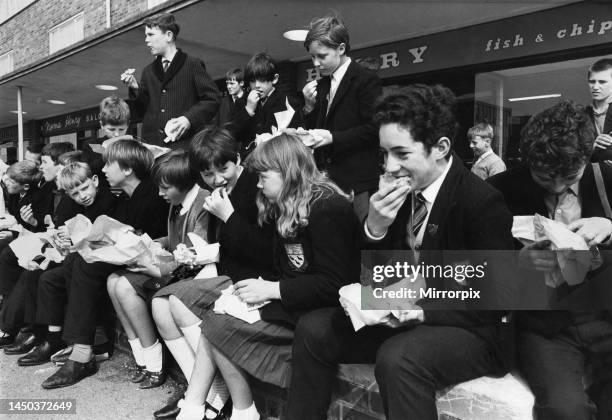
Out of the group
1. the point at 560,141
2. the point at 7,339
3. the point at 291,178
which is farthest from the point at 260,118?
the point at 7,339

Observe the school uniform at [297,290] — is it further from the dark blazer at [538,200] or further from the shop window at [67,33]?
the shop window at [67,33]

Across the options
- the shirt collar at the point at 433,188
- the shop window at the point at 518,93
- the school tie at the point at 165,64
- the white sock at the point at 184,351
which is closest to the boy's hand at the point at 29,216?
the school tie at the point at 165,64

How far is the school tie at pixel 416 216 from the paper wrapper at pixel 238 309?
75 cm

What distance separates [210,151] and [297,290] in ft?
3.59

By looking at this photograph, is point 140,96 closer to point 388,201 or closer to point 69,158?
point 69,158

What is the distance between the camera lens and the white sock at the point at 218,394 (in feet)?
8.55

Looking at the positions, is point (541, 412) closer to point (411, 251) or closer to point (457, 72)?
point (411, 251)

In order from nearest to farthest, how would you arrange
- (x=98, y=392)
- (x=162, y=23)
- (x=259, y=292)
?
(x=259, y=292)
(x=98, y=392)
(x=162, y=23)

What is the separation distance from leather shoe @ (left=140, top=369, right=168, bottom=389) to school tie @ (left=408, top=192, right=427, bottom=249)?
1984 millimetres

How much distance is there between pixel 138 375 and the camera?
3279mm

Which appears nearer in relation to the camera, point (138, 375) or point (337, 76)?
point (337, 76)

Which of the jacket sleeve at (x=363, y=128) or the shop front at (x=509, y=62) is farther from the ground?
the shop front at (x=509, y=62)

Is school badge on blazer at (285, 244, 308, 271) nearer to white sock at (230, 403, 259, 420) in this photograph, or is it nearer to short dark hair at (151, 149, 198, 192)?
white sock at (230, 403, 259, 420)

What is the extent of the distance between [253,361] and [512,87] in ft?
18.6
